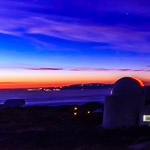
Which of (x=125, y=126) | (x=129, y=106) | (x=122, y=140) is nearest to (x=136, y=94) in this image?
(x=129, y=106)

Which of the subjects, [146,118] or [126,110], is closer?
[146,118]

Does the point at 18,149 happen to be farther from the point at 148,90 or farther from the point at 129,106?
the point at 148,90

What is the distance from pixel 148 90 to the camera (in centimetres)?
3078

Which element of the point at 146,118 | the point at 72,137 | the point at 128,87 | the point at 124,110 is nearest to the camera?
the point at 72,137

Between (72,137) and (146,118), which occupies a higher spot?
(146,118)

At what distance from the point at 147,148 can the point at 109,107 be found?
14001 millimetres

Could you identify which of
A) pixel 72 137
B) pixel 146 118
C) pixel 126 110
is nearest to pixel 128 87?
pixel 126 110

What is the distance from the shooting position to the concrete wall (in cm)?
2745

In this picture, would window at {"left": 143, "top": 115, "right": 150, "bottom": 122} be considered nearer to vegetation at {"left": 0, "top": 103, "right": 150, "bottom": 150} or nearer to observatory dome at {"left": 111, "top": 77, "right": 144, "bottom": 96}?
vegetation at {"left": 0, "top": 103, "right": 150, "bottom": 150}

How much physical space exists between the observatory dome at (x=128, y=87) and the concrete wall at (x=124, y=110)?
1.18m

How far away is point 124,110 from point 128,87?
2.73 m

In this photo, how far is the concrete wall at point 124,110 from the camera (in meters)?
27.5

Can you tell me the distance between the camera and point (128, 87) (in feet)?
95.1

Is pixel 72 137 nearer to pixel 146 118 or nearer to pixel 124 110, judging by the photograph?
pixel 124 110
